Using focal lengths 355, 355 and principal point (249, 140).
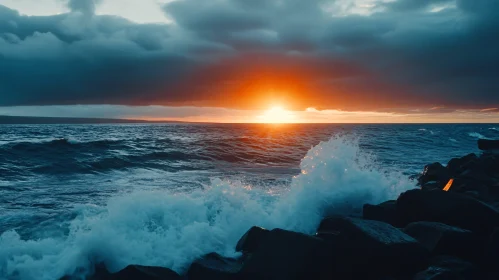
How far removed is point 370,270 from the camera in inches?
183

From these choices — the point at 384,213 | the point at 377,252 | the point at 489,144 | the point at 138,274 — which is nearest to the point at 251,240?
the point at 138,274

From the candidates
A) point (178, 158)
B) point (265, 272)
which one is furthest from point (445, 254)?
point (178, 158)

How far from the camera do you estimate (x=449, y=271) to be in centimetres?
400

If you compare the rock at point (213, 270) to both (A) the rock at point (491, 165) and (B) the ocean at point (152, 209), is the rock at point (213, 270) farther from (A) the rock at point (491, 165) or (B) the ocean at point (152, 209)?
(A) the rock at point (491, 165)

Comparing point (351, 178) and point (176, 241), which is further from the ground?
point (351, 178)

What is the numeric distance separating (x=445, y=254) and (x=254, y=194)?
5705 mm

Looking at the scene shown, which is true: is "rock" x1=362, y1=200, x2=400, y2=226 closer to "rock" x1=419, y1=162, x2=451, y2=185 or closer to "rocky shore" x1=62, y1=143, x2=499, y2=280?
"rocky shore" x1=62, y1=143, x2=499, y2=280

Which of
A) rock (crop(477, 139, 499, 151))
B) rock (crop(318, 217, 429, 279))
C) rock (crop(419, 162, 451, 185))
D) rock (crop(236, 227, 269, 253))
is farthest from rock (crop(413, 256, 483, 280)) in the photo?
rock (crop(477, 139, 499, 151))

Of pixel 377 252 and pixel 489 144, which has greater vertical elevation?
pixel 489 144

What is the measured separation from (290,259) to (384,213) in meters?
2.90

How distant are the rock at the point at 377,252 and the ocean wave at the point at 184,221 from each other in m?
2.27

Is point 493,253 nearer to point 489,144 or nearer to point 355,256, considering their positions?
point 355,256

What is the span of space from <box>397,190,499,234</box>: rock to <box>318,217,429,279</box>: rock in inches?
61.1

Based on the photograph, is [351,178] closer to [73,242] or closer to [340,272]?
[340,272]
